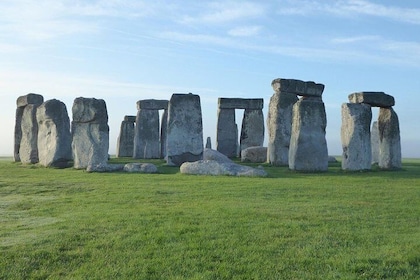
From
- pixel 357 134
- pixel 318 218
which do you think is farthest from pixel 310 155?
pixel 318 218

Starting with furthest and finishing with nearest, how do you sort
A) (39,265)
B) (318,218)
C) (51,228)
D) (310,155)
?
(310,155)
(318,218)
(51,228)
(39,265)

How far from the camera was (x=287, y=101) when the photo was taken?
20.1 m

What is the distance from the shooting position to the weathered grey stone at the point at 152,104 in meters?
26.9

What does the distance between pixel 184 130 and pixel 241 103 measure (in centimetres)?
790

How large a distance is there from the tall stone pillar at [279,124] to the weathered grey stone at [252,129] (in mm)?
6054

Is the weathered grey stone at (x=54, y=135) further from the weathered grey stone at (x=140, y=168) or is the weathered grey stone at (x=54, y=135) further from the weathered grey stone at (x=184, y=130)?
the weathered grey stone at (x=184, y=130)

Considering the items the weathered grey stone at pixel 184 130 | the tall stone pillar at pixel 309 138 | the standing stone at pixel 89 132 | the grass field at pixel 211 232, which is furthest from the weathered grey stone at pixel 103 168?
the tall stone pillar at pixel 309 138

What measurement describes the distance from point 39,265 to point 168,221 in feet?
7.50

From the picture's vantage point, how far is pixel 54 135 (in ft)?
61.0

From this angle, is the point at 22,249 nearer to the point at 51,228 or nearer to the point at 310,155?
the point at 51,228

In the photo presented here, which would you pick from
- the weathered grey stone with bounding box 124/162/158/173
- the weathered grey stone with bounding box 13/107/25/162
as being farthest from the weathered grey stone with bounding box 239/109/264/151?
the weathered grey stone with bounding box 124/162/158/173

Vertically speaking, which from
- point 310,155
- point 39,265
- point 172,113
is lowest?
point 39,265

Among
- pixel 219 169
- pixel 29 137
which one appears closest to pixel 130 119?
pixel 29 137

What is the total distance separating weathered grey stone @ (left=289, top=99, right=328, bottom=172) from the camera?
15.9 meters
